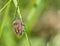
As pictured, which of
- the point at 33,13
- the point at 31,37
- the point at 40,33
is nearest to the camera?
the point at 33,13

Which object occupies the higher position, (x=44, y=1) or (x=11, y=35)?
(x=44, y=1)

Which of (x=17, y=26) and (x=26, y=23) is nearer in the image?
(x=17, y=26)

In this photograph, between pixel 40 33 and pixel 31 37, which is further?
pixel 40 33

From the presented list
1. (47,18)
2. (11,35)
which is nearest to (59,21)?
(47,18)

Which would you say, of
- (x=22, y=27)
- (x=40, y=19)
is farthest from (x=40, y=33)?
(x=22, y=27)

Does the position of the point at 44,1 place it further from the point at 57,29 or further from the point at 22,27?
the point at 22,27

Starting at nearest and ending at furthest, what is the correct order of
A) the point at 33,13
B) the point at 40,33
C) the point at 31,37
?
the point at 33,13
the point at 31,37
the point at 40,33

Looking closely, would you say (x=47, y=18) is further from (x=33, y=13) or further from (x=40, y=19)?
(x=33, y=13)

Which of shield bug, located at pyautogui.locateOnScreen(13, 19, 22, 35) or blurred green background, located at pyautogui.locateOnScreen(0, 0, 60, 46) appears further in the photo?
blurred green background, located at pyautogui.locateOnScreen(0, 0, 60, 46)

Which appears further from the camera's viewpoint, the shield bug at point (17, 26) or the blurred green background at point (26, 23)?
the blurred green background at point (26, 23)
